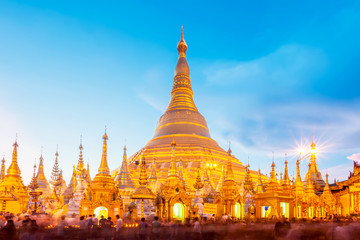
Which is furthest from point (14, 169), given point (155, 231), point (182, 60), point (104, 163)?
point (182, 60)

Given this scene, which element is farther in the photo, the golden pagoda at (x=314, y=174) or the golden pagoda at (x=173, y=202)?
the golden pagoda at (x=314, y=174)

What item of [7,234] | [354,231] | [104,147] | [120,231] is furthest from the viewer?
[104,147]

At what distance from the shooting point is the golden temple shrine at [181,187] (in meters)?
26.4

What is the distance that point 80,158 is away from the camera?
47.9m

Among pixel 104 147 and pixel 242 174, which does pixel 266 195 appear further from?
pixel 242 174

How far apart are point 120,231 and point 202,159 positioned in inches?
1636

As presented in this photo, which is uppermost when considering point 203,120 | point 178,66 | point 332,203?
point 178,66

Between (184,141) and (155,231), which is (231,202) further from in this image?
(184,141)

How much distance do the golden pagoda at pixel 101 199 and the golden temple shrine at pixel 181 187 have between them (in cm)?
7

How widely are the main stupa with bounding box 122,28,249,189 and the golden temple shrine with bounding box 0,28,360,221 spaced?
0.15 meters

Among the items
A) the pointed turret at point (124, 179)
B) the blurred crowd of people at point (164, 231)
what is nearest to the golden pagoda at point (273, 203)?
the blurred crowd of people at point (164, 231)

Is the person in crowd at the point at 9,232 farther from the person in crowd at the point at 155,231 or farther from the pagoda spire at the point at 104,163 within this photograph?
the pagoda spire at the point at 104,163

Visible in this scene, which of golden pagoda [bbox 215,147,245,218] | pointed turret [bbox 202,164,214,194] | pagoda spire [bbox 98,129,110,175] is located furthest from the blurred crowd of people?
pointed turret [bbox 202,164,214,194]

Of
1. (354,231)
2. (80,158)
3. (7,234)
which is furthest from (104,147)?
(354,231)
